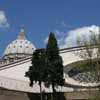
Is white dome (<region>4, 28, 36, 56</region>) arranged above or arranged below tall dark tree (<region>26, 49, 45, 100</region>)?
above

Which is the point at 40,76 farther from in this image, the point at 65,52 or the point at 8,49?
the point at 8,49

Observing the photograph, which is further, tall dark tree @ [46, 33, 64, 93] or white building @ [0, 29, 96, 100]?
white building @ [0, 29, 96, 100]

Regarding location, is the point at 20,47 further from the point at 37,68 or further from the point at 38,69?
the point at 38,69

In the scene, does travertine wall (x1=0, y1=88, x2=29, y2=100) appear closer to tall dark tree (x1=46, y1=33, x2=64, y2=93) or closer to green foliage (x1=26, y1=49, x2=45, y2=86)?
green foliage (x1=26, y1=49, x2=45, y2=86)

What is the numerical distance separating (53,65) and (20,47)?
4688 centimetres

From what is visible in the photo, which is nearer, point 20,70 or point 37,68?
point 37,68

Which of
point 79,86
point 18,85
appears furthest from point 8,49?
point 18,85

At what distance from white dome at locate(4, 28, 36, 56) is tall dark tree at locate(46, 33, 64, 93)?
44.7 meters

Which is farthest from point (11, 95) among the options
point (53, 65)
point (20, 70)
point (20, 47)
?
point (20, 47)

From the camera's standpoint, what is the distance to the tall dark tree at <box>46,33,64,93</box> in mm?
36094

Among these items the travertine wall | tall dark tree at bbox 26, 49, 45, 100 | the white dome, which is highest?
the white dome

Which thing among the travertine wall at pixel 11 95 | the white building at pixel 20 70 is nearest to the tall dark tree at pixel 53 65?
the white building at pixel 20 70

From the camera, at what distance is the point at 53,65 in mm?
36469

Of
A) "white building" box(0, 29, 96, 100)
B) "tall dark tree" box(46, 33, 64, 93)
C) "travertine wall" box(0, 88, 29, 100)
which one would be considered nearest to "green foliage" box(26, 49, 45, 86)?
"tall dark tree" box(46, 33, 64, 93)
